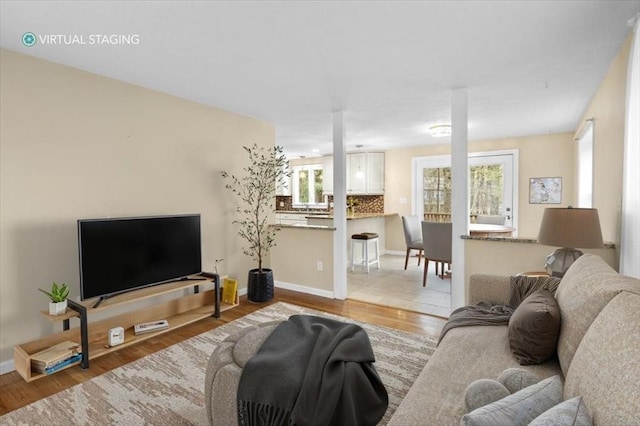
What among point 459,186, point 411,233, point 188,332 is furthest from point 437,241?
point 188,332

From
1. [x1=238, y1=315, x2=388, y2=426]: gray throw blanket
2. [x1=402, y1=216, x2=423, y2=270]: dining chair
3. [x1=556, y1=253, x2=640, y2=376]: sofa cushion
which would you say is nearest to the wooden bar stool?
[x1=402, y1=216, x2=423, y2=270]: dining chair

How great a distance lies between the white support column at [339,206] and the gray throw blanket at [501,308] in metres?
2.04

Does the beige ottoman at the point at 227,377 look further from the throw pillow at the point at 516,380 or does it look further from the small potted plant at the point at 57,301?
the small potted plant at the point at 57,301

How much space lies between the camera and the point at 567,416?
0.78 m

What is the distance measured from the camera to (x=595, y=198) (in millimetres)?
3514

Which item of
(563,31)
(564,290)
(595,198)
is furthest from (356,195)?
Result: (564,290)

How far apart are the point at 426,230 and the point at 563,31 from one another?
2737 mm

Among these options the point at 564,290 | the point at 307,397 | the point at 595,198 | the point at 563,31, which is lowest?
the point at 307,397

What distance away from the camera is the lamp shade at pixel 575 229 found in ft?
7.51

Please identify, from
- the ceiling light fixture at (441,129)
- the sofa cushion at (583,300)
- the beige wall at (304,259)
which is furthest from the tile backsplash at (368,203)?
the sofa cushion at (583,300)

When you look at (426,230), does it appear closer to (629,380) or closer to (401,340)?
(401,340)

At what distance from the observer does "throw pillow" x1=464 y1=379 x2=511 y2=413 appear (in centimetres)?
101

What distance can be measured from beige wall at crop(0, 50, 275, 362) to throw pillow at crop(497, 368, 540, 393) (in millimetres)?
3216

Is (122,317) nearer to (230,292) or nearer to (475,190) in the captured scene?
(230,292)
